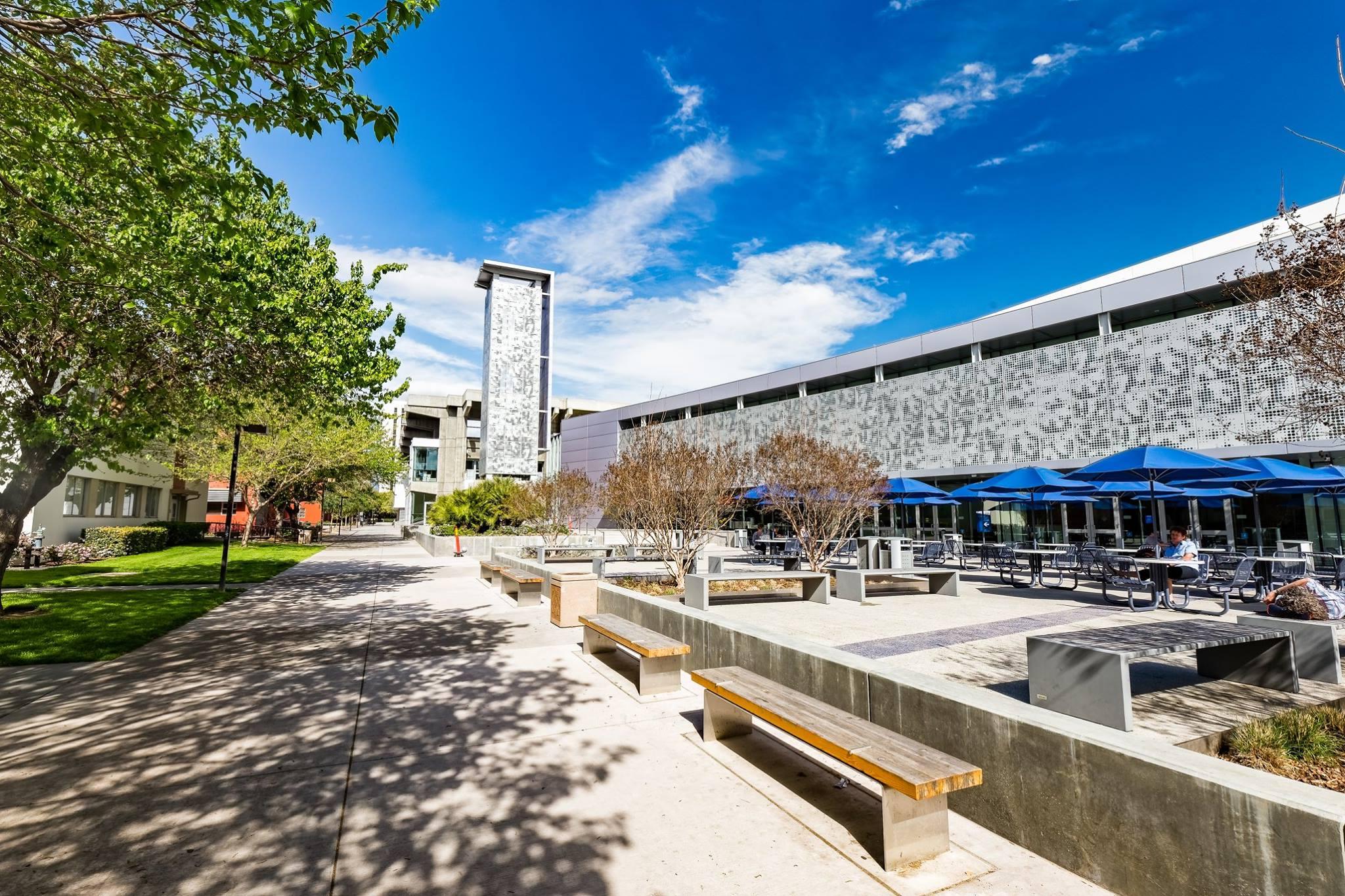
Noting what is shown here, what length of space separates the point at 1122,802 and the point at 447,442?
67.0 meters

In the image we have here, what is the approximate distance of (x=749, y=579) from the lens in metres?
11.4

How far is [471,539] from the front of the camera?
25406mm

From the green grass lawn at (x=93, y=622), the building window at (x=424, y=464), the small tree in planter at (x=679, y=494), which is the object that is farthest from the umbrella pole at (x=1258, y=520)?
the building window at (x=424, y=464)

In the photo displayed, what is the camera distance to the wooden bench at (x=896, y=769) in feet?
9.84

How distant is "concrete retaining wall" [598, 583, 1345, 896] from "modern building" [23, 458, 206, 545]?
48.5 ft

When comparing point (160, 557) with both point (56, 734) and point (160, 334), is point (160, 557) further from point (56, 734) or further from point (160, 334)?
point (56, 734)

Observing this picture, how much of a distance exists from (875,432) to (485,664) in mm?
29341

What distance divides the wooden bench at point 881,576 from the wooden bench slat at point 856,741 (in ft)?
24.8

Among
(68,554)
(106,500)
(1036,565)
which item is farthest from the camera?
(106,500)

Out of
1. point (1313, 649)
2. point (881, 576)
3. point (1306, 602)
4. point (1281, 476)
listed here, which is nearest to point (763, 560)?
point (881, 576)

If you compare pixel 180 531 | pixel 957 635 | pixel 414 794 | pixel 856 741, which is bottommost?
pixel 414 794

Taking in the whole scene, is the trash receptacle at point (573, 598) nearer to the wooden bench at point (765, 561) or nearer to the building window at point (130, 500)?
the wooden bench at point (765, 561)

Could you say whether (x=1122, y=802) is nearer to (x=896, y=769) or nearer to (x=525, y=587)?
(x=896, y=769)

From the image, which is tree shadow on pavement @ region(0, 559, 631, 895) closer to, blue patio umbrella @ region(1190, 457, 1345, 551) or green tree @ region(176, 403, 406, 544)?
blue patio umbrella @ region(1190, 457, 1345, 551)
